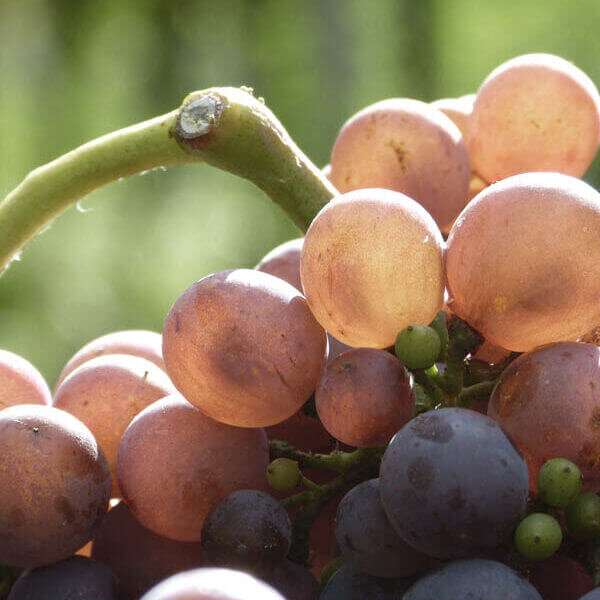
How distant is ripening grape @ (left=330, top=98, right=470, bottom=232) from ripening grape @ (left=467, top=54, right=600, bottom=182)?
0.14 ft

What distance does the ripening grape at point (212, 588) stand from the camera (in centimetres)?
47

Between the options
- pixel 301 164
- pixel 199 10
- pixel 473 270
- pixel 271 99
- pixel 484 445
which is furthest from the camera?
pixel 199 10

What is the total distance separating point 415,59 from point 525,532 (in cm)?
216

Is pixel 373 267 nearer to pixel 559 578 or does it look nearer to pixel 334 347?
pixel 334 347

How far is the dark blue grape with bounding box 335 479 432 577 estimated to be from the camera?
2.06 feet

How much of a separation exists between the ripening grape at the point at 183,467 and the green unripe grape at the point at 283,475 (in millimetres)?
29

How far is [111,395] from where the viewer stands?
83cm

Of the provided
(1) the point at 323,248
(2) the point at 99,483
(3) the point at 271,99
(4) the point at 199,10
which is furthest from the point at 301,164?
(4) the point at 199,10

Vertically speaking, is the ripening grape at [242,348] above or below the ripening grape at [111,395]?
above

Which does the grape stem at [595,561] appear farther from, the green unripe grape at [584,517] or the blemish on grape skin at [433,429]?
the blemish on grape skin at [433,429]

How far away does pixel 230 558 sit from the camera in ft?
2.17

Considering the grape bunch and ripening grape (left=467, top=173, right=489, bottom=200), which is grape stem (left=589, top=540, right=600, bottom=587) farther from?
ripening grape (left=467, top=173, right=489, bottom=200)

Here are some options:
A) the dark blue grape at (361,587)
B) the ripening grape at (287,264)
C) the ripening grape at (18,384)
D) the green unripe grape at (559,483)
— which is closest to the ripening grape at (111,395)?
the ripening grape at (18,384)

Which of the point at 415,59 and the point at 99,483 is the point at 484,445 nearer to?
the point at 99,483
